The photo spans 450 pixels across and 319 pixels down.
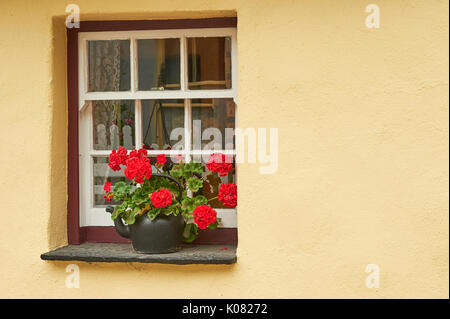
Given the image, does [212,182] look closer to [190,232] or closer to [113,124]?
[190,232]

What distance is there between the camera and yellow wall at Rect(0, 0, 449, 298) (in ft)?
8.96

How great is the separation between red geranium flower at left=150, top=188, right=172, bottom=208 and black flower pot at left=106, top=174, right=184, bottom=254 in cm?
11

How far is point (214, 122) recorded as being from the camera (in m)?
3.13

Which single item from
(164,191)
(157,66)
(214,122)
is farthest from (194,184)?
(157,66)

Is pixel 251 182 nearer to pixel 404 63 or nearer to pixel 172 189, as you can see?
pixel 172 189

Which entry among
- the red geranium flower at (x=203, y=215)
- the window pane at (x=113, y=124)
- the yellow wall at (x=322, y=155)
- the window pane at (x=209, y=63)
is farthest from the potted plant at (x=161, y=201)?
the window pane at (x=209, y=63)

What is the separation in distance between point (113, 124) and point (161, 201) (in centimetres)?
70

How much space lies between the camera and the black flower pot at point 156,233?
2854mm

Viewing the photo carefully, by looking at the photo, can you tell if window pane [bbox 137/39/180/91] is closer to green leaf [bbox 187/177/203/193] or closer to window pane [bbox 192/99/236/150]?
window pane [bbox 192/99/236/150]

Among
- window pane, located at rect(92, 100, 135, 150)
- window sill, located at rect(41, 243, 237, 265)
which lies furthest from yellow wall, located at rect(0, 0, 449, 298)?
window pane, located at rect(92, 100, 135, 150)

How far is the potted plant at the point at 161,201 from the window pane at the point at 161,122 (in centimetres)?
21

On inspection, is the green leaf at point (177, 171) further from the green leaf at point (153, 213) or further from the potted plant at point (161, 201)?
the green leaf at point (153, 213)

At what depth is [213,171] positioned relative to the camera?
3068 mm
